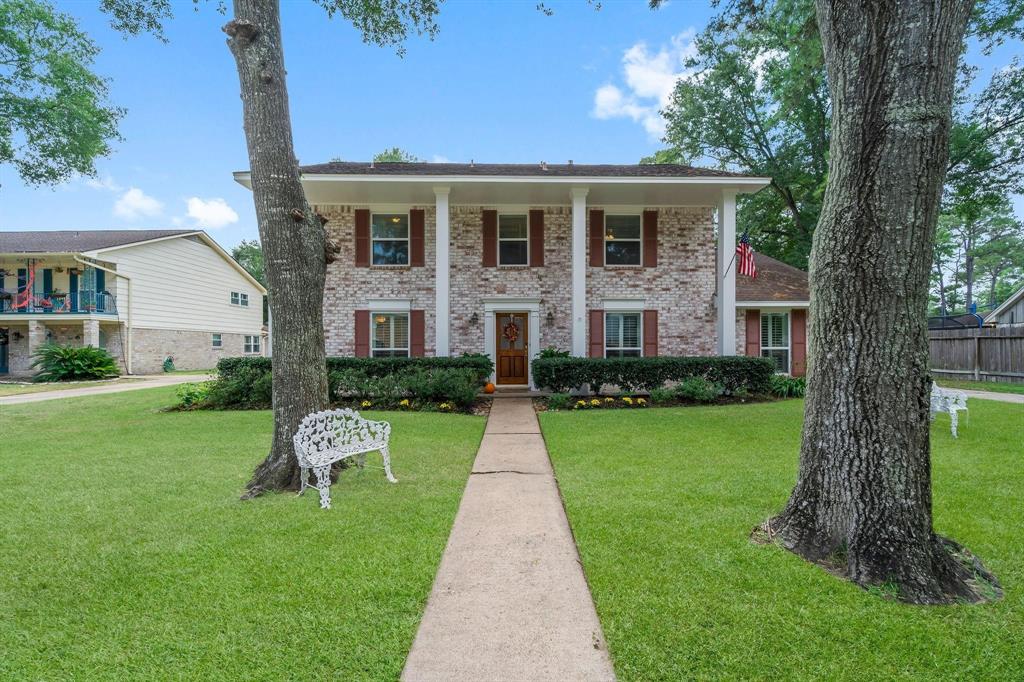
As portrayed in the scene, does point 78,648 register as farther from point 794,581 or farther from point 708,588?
point 794,581

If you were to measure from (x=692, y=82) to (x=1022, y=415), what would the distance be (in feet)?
59.0

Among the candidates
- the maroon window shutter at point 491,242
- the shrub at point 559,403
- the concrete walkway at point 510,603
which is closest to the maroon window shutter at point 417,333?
the maroon window shutter at point 491,242

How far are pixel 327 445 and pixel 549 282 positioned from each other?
9.49m

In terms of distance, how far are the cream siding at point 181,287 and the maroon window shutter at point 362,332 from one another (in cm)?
1352

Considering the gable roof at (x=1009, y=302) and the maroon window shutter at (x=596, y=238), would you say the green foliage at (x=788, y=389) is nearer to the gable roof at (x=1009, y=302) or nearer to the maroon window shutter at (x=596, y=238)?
the maroon window shutter at (x=596, y=238)

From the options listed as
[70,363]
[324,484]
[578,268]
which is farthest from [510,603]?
[70,363]

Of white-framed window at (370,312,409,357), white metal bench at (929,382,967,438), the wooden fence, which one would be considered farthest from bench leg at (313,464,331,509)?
the wooden fence

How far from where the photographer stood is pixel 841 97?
3.02 m

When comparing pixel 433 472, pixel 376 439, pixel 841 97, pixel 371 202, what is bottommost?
pixel 433 472

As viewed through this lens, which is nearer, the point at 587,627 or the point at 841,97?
the point at 587,627

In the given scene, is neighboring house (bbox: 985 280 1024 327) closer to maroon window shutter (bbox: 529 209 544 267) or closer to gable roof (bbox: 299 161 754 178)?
gable roof (bbox: 299 161 754 178)

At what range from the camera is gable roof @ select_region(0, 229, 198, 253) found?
19250 millimetres

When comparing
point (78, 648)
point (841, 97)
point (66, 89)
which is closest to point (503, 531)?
point (78, 648)

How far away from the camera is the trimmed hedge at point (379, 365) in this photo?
10.8 m
